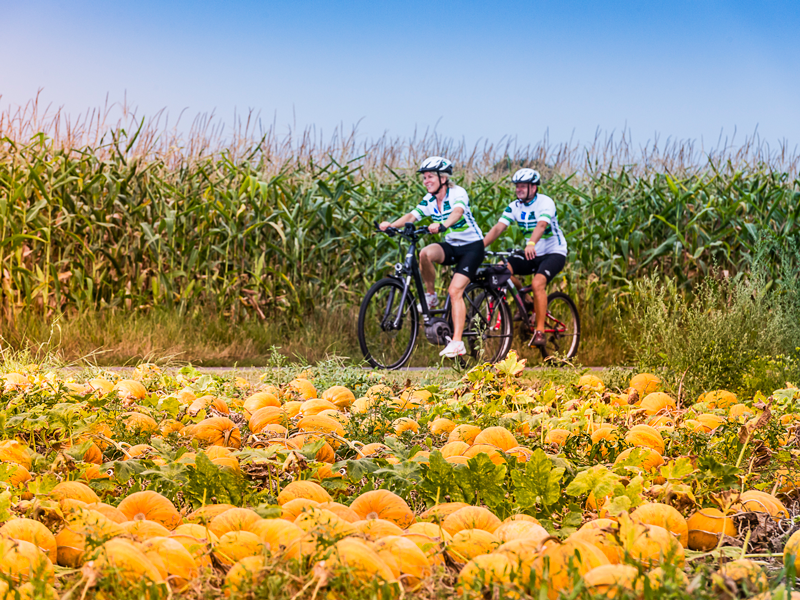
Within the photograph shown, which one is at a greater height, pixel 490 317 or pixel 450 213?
pixel 450 213

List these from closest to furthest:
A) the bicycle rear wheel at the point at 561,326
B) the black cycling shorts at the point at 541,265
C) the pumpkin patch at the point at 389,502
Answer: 1. the pumpkin patch at the point at 389,502
2. the black cycling shorts at the point at 541,265
3. the bicycle rear wheel at the point at 561,326

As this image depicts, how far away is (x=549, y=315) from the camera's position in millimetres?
7238

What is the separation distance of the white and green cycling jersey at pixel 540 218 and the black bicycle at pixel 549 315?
24cm

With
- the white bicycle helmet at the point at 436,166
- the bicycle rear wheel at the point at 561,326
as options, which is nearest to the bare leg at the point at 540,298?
the bicycle rear wheel at the point at 561,326

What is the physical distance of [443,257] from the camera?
21.4ft

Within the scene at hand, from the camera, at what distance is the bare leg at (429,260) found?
21.1 ft

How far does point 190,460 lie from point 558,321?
558 centimetres

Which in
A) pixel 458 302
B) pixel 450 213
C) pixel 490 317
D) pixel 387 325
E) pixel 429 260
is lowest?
pixel 387 325

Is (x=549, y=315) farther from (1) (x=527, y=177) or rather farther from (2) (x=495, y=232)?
(1) (x=527, y=177)

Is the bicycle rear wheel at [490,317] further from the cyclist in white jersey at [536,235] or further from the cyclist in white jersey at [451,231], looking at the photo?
the cyclist in white jersey at [451,231]

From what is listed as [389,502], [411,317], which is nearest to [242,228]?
[411,317]

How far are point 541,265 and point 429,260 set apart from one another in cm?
109

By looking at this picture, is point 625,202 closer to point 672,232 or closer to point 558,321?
point 672,232

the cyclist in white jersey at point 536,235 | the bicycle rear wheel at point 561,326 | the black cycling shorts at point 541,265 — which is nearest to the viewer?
the cyclist in white jersey at point 536,235
